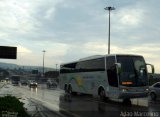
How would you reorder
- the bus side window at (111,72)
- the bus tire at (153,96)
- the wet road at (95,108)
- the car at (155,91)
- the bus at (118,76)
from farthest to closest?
the bus tire at (153,96) → the car at (155,91) → the bus side window at (111,72) → the bus at (118,76) → the wet road at (95,108)

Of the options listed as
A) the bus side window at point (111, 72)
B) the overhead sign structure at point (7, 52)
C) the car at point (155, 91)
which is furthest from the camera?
the car at point (155, 91)

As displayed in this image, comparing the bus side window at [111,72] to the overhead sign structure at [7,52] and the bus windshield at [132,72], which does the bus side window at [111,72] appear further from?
the overhead sign structure at [7,52]

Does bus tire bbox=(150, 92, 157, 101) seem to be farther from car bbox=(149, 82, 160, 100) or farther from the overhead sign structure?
the overhead sign structure

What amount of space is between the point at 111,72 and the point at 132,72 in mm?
1641

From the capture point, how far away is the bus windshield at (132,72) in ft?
85.6

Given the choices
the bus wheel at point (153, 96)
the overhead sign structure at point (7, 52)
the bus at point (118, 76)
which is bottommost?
the bus wheel at point (153, 96)

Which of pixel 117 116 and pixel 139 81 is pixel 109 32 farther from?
pixel 117 116

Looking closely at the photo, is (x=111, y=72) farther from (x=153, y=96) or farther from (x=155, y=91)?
(x=153, y=96)

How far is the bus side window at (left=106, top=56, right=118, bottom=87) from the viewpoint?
87.1 feet

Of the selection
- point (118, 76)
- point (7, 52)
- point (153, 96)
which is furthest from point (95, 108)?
point (7, 52)

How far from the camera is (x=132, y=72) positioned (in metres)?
26.2

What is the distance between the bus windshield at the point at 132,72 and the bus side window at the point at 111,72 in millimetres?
536

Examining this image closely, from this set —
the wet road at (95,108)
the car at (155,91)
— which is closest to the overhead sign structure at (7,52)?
the wet road at (95,108)

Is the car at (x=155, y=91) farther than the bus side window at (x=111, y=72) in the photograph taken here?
Yes
